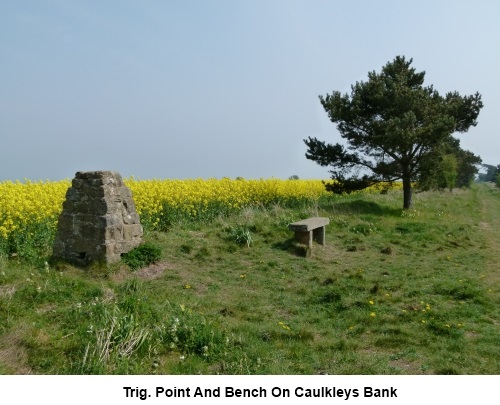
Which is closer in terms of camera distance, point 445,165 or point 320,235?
point 320,235

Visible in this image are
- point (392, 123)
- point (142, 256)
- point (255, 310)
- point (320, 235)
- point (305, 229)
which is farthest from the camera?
point (392, 123)

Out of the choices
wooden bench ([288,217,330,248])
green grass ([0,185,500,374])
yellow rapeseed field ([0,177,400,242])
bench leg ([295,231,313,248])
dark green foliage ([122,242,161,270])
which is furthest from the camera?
bench leg ([295,231,313,248])

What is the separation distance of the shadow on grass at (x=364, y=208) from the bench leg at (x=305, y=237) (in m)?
6.05

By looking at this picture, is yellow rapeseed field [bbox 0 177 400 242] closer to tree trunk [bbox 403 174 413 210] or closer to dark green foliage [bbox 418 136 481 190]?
tree trunk [bbox 403 174 413 210]

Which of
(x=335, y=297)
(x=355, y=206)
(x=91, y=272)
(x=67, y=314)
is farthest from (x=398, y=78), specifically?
(x=67, y=314)

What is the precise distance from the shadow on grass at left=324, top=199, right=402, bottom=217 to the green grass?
577 cm

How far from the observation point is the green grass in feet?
16.0

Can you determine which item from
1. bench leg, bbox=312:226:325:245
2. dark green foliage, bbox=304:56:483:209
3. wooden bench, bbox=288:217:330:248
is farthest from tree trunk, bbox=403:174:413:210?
wooden bench, bbox=288:217:330:248

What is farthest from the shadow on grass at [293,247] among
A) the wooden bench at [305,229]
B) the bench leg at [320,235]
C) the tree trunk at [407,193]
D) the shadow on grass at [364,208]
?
the tree trunk at [407,193]

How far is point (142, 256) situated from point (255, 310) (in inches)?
116

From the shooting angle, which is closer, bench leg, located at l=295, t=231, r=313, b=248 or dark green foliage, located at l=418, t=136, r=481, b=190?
bench leg, located at l=295, t=231, r=313, b=248

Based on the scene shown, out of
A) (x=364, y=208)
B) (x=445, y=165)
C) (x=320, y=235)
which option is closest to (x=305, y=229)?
(x=320, y=235)

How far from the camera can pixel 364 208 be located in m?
19.5

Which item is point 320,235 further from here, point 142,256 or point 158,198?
point 142,256
